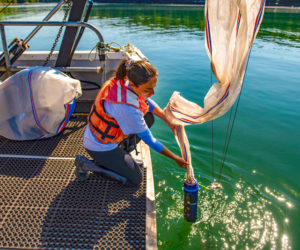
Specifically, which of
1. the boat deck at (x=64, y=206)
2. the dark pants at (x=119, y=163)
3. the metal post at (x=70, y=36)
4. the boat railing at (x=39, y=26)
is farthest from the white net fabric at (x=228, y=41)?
the metal post at (x=70, y=36)

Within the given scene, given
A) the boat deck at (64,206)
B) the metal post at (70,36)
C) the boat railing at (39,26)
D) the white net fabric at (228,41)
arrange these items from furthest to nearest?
the metal post at (70,36) → the boat railing at (39,26) → the boat deck at (64,206) → the white net fabric at (228,41)

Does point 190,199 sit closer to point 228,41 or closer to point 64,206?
point 64,206

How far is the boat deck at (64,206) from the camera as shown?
7.56 ft

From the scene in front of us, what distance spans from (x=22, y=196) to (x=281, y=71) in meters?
10.7

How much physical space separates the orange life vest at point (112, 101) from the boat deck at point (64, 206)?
68 cm

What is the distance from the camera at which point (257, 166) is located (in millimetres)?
4535

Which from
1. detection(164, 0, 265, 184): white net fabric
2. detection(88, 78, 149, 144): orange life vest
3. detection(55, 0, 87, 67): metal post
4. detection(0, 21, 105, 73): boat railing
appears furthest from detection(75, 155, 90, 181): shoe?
detection(55, 0, 87, 67): metal post

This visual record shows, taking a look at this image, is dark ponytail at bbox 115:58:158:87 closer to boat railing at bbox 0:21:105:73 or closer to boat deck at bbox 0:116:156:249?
boat deck at bbox 0:116:156:249

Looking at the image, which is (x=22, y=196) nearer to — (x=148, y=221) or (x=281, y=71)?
(x=148, y=221)

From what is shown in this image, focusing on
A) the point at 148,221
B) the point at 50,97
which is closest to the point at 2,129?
the point at 50,97

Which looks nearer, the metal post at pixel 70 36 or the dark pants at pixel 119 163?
the dark pants at pixel 119 163

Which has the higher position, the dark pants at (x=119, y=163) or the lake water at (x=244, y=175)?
the dark pants at (x=119, y=163)

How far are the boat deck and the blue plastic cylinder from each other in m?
0.41

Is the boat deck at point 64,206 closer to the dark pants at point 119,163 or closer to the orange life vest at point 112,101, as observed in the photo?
the dark pants at point 119,163
